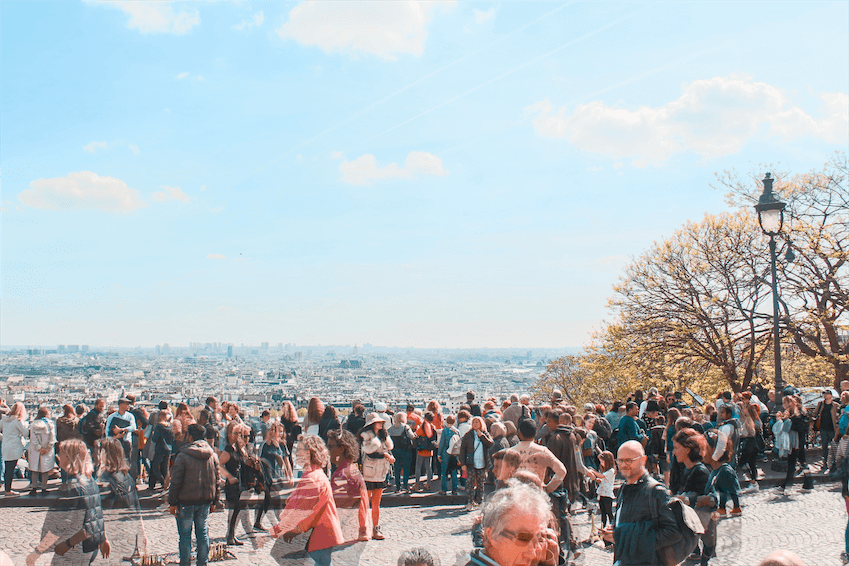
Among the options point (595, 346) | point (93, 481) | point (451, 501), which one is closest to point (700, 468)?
point (93, 481)

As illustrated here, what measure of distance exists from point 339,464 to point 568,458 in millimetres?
2769

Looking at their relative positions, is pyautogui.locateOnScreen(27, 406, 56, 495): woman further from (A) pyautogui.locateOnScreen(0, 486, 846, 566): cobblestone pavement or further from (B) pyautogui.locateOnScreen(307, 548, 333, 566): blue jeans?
(B) pyautogui.locateOnScreen(307, 548, 333, 566): blue jeans

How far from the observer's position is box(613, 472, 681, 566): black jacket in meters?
4.09

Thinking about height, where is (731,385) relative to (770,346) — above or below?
below

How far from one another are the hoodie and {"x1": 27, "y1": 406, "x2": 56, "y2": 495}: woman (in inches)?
257

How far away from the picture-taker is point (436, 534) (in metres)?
9.07

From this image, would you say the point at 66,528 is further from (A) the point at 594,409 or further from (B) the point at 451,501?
(A) the point at 594,409

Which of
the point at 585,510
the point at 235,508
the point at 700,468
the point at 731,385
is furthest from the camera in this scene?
the point at 731,385

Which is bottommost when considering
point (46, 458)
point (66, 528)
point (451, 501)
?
point (451, 501)

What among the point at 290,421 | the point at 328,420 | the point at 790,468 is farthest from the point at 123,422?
the point at 790,468

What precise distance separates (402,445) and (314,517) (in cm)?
677

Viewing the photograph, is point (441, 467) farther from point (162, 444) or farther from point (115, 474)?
point (115, 474)

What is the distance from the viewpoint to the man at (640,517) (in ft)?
13.4

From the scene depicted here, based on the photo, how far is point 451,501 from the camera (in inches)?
449
